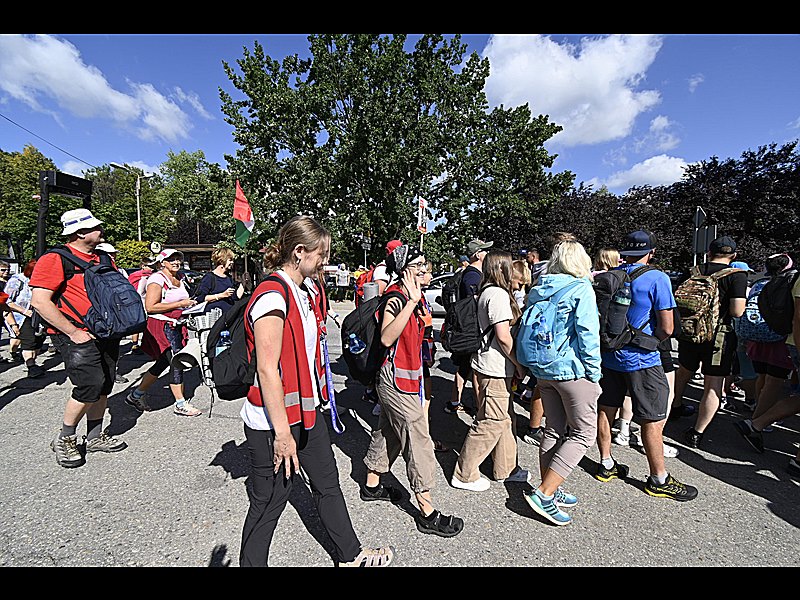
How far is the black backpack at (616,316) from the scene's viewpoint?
3.23 metres

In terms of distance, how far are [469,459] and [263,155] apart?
19.8 meters

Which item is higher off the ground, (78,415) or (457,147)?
(457,147)

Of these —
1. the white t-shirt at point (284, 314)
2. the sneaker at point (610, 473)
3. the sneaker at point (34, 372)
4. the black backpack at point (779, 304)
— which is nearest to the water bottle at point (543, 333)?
the sneaker at point (610, 473)

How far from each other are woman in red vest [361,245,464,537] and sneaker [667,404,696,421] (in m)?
3.21

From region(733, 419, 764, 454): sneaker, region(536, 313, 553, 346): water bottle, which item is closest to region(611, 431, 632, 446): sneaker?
region(733, 419, 764, 454): sneaker

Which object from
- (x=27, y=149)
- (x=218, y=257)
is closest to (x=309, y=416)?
(x=218, y=257)

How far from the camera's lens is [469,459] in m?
3.22

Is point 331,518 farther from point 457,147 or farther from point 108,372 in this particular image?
point 457,147

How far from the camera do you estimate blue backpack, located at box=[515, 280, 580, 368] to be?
280 centimetres

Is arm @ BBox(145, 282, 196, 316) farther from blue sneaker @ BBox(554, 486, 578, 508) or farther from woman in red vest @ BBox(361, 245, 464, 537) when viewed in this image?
blue sneaker @ BBox(554, 486, 578, 508)

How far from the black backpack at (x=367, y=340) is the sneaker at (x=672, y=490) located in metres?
2.23

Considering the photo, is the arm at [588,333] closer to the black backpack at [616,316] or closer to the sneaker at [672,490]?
the black backpack at [616,316]
